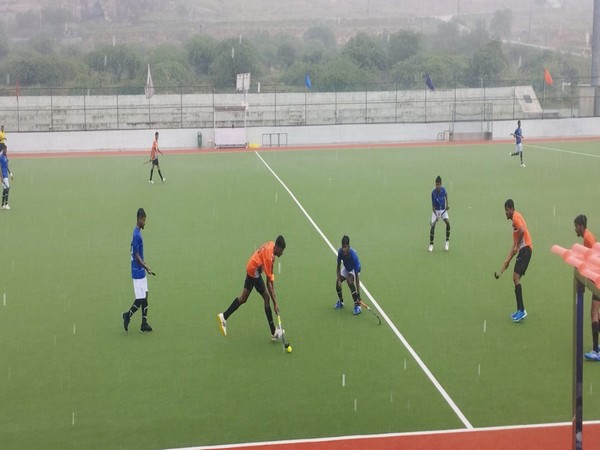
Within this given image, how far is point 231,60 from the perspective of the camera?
114188 millimetres

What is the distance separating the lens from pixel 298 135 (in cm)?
5775

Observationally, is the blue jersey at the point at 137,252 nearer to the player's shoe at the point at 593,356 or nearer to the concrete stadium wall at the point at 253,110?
the player's shoe at the point at 593,356

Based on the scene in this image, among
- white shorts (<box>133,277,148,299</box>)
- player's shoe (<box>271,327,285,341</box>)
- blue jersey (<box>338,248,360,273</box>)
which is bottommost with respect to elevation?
player's shoe (<box>271,327,285,341</box>)

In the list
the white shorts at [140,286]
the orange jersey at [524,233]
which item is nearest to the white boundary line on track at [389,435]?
the white shorts at [140,286]

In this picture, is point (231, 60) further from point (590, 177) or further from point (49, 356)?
point (49, 356)

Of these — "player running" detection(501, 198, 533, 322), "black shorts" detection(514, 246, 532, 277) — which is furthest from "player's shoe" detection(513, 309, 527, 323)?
"black shorts" detection(514, 246, 532, 277)

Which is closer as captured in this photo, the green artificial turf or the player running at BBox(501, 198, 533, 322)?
the green artificial turf

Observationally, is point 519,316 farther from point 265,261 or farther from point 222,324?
point 222,324

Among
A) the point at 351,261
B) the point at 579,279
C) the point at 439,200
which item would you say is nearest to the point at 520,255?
the point at 351,261

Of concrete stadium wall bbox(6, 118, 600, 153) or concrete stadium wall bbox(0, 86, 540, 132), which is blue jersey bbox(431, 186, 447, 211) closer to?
concrete stadium wall bbox(6, 118, 600, 153)

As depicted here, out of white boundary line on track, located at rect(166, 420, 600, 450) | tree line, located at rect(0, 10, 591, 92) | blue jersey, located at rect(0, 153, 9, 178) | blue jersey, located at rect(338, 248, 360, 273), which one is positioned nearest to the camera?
white boundary line on track, located at rect(166, 420, 600, 450)

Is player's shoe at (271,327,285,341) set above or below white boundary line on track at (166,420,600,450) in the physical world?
above

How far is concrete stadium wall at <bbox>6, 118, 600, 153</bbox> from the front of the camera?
54.3 meters

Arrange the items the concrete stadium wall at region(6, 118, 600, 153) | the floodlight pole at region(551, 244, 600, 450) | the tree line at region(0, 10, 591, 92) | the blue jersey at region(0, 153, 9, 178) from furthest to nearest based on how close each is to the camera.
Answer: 1. the tree line at region(0, 10, 591, 92)
2. the concrete stadium wall at region(6, 118, 600, 153)
3. the blue jersey at region(0, 153, 9, 178)
4. the floodlight pole at region(551, 244, 600, 450)
